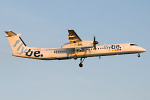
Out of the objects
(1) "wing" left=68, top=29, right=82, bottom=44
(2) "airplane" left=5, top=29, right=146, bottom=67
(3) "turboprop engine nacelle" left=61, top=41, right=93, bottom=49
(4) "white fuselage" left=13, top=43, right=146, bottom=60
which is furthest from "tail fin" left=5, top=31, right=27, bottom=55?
(1) "wing" left=68, top=29, right=82, bottom=44

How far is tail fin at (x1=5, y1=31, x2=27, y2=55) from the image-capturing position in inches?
1556

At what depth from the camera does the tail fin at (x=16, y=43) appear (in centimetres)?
3953

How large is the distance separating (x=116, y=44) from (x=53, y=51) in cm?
890

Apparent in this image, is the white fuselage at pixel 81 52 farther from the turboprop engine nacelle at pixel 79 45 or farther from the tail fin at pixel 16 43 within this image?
the turboprop engine nacelle at pixel 79 45

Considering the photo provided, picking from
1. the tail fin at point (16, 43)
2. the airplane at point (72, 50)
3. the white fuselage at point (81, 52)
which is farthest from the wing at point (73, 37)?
the tail fin at point (16, 43)

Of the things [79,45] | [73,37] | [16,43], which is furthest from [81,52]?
[16,43]

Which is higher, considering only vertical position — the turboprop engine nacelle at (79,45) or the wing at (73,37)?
the wing at (73,37)

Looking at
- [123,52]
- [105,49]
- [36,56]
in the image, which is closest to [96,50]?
[105,49]

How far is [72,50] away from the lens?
3822 cm

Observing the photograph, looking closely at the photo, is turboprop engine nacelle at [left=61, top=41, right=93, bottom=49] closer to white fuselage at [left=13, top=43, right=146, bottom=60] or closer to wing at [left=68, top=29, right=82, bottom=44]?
wing at [left=68, top=29, right=82, bottom=44]

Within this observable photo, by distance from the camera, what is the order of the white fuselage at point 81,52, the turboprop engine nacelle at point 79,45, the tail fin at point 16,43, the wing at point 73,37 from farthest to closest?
the tail fin at point 16,43
the white fuselage at point 81,52
the turboprop engine nacelle at point 79,45
the wing at point 73,37

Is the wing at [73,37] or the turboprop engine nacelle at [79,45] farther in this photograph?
the turboprop engine nacelle at [79,45]

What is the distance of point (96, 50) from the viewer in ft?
124

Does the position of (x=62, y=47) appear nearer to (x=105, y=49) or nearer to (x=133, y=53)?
(x=105, y=49)
